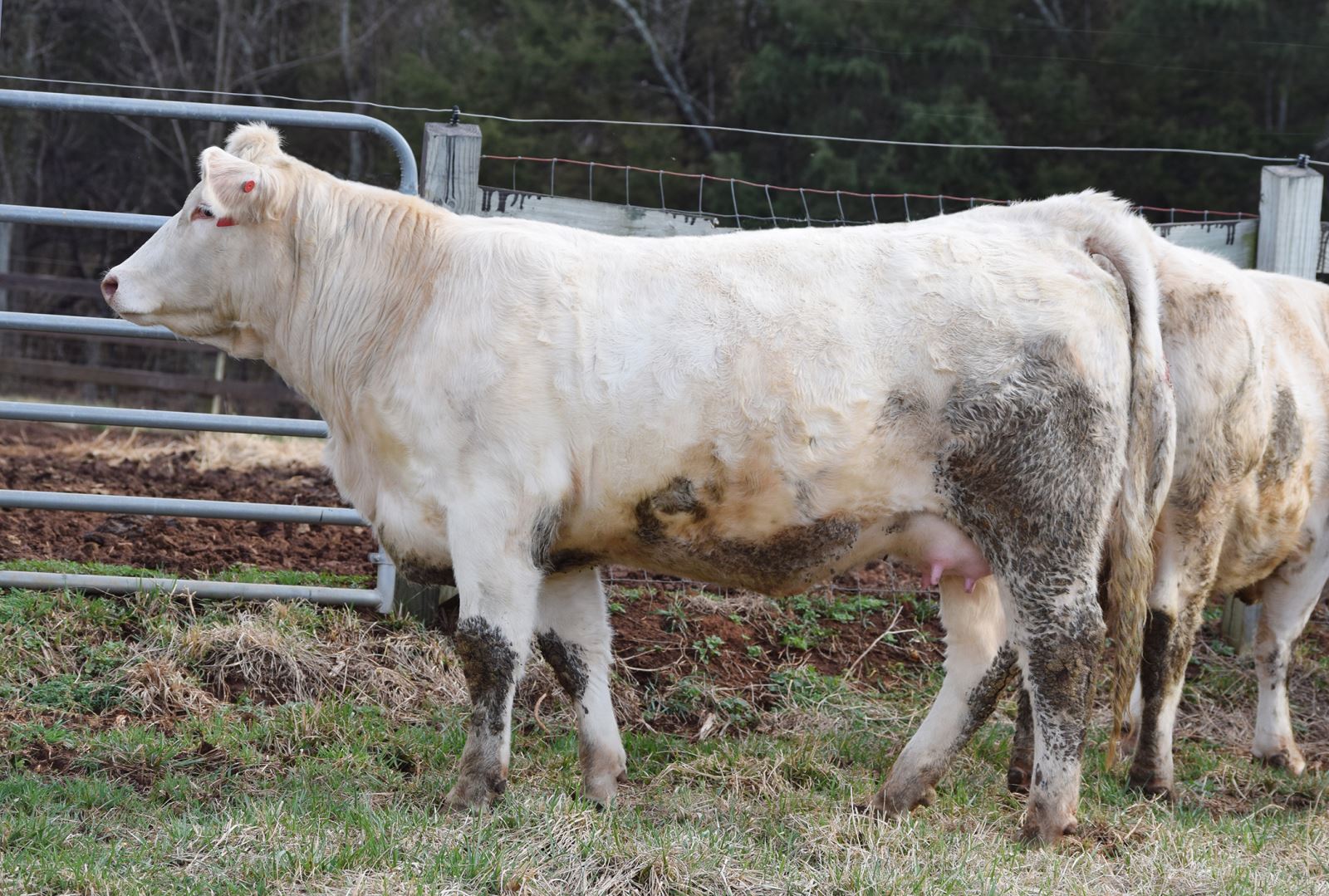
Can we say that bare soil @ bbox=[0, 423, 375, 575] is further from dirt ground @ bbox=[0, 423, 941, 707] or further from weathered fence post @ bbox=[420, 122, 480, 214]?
weathered fence post @ bbox=[420, 122, 480, 214]

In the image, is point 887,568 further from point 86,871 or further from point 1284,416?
point 86,871

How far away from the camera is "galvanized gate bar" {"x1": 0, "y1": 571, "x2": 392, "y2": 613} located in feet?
18.9

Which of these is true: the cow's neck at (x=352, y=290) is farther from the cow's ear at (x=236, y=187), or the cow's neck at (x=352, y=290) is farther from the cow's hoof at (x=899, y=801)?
the cow's hoof at (x=899, y=801)

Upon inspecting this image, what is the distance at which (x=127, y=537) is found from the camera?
661 centimetres

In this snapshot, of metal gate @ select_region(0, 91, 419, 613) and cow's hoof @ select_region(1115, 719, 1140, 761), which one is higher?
metal gate @ select_region(0, 91, 419, 613)

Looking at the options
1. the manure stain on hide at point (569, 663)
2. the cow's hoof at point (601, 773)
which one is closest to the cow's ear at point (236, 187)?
the manure stain on hide at point (569, 663)

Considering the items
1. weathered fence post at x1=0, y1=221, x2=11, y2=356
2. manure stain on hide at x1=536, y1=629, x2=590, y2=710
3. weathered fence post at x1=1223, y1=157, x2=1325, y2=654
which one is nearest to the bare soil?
manure stain on hide at x1=536, y1=629, x2=590, y2=710

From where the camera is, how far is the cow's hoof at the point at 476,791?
4.29 m

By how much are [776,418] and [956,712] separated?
1.23 metres

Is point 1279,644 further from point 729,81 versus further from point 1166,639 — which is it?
point 729,81

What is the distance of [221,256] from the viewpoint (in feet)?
15.0

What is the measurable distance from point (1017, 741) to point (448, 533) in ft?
7.65

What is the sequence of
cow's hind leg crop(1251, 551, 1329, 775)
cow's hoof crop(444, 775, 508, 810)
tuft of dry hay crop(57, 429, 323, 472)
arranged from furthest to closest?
tuft of dry hay crop(57, 429, 323, 472), cow's hind leg crop(1251, 551, 1329, 775), cow's hoof crop(444, 775, 508, 810)

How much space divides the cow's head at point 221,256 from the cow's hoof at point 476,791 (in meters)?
1.72
